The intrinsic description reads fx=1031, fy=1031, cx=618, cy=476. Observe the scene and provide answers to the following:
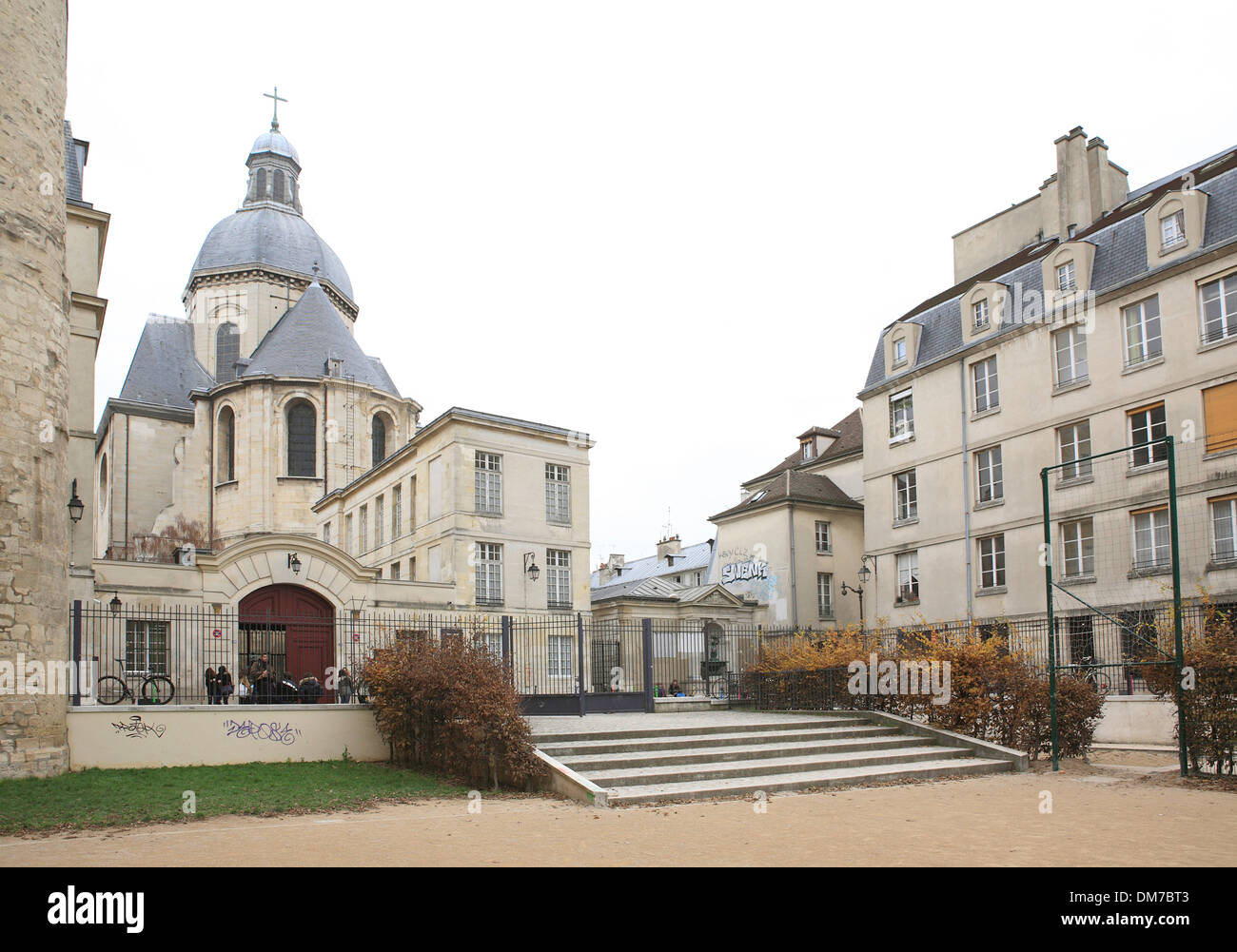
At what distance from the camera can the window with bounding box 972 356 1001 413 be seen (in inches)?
1209

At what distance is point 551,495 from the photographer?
1377 inches

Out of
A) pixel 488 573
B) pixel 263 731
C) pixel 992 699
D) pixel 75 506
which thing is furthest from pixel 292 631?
pixel 992 699

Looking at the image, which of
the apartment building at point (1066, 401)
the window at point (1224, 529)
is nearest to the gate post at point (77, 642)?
the apartment building at point (1066, 401)

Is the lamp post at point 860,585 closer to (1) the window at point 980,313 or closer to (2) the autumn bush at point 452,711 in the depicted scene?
(1) the window at point 980,313

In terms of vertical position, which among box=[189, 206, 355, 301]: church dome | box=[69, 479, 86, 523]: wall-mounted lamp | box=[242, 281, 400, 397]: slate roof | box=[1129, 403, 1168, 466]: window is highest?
box=[189, 206, 355, 301]: church dome

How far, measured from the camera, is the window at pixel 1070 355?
28.1m

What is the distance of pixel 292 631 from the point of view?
27.3m

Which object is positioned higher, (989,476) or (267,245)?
(267,245)

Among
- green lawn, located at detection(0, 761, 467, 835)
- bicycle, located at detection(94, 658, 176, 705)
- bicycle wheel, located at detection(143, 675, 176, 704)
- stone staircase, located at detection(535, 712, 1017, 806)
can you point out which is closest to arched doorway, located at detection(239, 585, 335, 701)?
bicycle wheel, located at detection(143, 675, 176, 704)

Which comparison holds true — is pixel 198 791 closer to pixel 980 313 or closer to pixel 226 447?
pixel 980 313

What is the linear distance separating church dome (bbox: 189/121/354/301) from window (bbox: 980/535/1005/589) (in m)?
46.7

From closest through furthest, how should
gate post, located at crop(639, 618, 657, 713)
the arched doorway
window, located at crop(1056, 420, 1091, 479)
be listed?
gate post, located at crop(639, 618, 657, 713)
the arched doorway
window, located at crop(1056, 420, 1091, 479)

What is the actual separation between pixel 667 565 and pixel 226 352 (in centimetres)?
2923

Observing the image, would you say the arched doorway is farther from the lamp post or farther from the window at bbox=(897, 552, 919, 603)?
the window at bbox=(897, 552, 919, 603)
